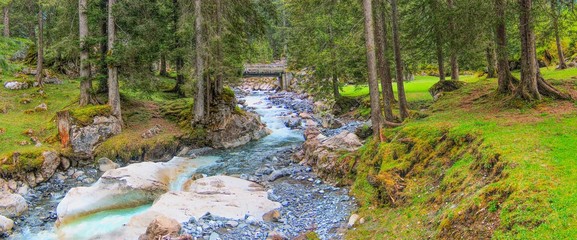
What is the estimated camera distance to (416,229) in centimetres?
701

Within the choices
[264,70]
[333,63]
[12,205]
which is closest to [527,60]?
[333,63]

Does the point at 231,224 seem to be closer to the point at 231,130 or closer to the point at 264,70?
the point at 231,130

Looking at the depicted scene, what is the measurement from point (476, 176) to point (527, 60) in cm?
676

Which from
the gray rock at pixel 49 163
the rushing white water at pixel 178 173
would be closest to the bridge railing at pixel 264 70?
the rushing white water at pixel 178 173

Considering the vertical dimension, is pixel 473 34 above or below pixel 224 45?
below

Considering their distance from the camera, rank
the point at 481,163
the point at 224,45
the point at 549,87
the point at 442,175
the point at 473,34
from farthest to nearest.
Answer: the point at 224,45 < the point at 473,34 < the point at 549,87 < the point at 442,175 < the point at 481,163

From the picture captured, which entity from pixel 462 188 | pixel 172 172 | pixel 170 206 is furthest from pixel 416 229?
pixel 172 172

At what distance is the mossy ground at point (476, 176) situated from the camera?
5.39m

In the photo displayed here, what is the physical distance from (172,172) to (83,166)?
15.5 feet

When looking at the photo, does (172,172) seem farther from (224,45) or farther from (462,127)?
(462,127)

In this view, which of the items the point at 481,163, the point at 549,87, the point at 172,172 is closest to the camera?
the point at 481,163

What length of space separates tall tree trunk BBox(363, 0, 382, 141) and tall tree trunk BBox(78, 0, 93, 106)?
13.3 meters

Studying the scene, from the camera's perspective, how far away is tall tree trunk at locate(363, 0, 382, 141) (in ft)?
39.3

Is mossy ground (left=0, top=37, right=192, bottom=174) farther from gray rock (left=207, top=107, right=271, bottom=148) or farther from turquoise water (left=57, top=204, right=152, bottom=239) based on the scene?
turquoise water (left=57, top=204, right=152, bottom=239)
